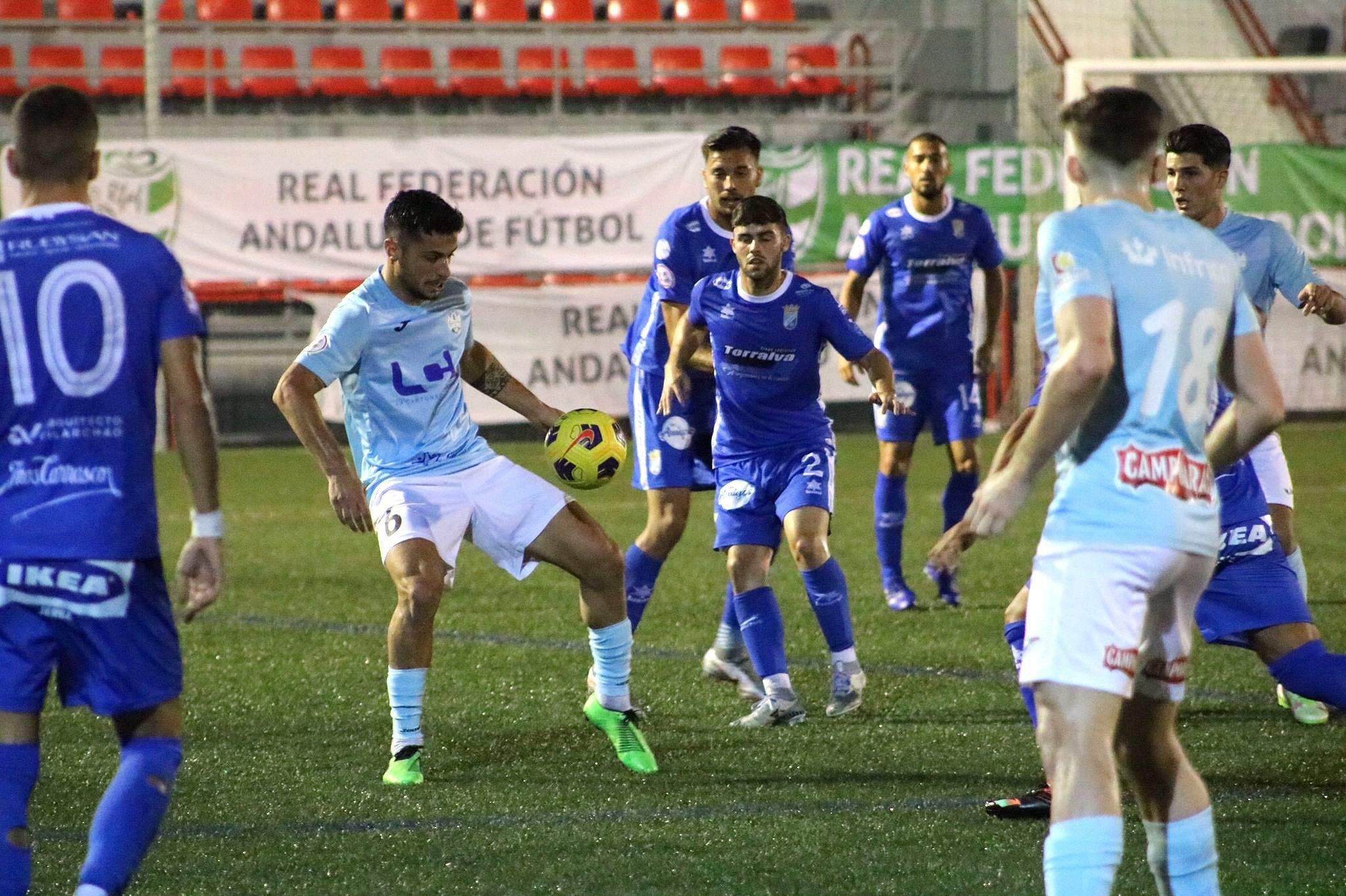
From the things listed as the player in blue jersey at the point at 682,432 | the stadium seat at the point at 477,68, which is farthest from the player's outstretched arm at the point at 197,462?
the stadium seat at the point at 477,68

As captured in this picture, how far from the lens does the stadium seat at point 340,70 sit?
19830 millimetres

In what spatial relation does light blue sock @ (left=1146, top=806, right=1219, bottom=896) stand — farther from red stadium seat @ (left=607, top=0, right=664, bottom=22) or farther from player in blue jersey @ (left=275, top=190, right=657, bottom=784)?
red stadium seat @ (left=607, top=0, right=664, bottom=22)

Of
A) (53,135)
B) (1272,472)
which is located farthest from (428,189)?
Answer: (53,135)

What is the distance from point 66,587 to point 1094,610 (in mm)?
2016

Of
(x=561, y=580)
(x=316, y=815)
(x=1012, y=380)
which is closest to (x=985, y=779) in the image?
(x=316, y=815)

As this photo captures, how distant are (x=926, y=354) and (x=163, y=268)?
19.9 feet

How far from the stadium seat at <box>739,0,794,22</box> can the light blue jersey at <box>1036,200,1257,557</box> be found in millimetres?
18329

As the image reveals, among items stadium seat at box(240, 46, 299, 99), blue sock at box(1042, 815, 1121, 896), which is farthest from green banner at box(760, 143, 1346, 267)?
blue sock at box(1042, 815, 1121, 896)

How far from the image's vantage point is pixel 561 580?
1027cm

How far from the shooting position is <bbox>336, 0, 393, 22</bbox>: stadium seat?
69.7 ft

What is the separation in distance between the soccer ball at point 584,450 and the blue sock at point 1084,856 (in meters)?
2.96

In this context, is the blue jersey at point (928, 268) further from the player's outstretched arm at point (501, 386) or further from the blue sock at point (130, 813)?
the blue sock at point (130, 813)

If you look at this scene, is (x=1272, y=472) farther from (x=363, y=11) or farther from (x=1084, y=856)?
(x=363, y=11)

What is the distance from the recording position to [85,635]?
12.2 ft
